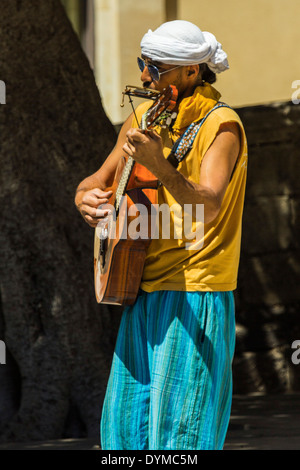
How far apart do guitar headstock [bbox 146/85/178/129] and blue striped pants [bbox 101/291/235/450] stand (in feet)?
1.82

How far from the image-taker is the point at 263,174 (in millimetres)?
7453

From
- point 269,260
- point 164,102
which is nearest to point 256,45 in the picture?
point 269,260

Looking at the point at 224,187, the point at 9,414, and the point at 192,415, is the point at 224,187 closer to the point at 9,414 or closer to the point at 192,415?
the point at 192,415

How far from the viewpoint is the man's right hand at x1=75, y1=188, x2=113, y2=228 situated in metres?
3.22

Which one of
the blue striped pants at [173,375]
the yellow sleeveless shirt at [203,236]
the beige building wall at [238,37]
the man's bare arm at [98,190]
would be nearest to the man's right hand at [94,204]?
the man's bare arm at [98,190]

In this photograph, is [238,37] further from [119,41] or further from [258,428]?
[258,428]

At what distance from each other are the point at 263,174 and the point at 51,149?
2123mm

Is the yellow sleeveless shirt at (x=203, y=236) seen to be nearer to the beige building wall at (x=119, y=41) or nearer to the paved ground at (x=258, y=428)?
the paved ground at (x=258, y=428)

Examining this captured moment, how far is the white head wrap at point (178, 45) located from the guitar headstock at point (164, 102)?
0.38 ft

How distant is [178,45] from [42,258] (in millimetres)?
2946

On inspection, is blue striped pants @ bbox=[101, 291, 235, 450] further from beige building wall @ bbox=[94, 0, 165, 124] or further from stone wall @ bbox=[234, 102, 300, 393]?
beige building wall @ bbox=[94, 0, 165, 124]

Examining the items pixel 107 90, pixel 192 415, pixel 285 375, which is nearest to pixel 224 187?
pixel 192 415

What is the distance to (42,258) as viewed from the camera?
229 inches

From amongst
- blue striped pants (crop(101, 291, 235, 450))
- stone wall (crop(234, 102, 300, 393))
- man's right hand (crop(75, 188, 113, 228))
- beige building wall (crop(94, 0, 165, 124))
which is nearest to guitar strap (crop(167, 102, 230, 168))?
man's right hand (crop(75, 188, 113, 228))
